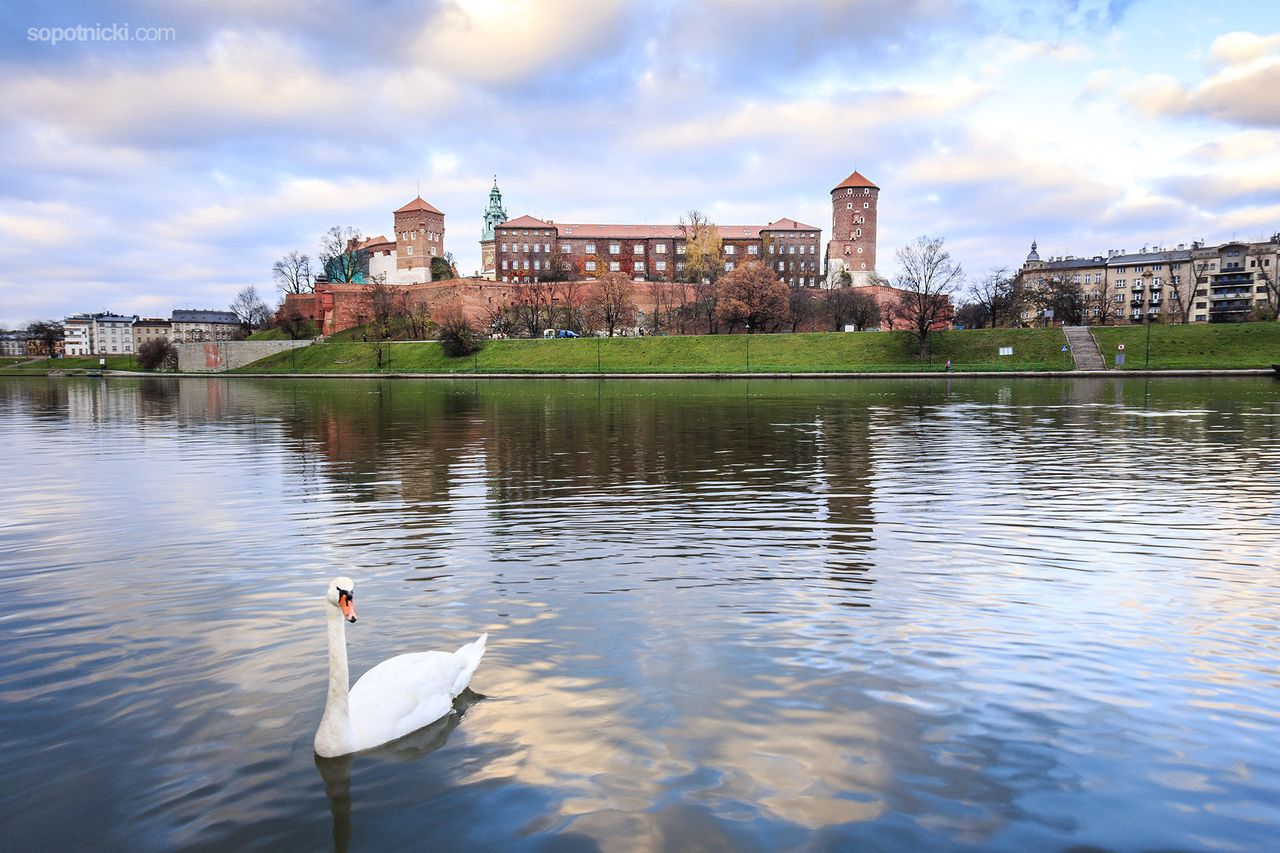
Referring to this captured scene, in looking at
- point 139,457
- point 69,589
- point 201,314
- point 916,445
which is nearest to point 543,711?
point 69,589

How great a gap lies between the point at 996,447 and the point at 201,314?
8193 inches

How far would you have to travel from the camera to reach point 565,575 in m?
9.35

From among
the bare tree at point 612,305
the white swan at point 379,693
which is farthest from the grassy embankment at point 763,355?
the white swan at point 379,693

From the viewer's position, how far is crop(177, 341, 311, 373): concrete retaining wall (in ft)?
353

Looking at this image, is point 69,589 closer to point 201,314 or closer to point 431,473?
point 431,473

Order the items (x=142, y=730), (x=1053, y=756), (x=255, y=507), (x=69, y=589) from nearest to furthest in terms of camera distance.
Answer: (x=1053, y=756), (x=142, y=730), (x=69, y=589), (x=255, y=507)

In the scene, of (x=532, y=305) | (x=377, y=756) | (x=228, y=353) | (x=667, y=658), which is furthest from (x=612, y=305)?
(x=377, y=756)

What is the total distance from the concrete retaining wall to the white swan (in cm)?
11256

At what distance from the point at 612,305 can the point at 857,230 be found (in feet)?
160

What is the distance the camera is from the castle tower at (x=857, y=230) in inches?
5113

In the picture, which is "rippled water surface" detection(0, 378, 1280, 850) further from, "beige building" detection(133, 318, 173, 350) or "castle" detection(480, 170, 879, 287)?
"beige building" detection(133, 318, 173, 350)

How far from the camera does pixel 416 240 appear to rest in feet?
419

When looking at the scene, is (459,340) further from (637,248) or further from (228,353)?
(637,248)

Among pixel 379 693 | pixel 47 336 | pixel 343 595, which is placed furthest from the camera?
pixel 47 336
